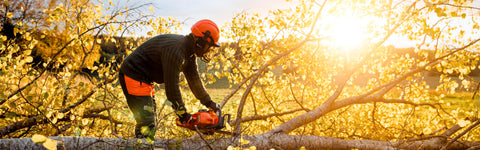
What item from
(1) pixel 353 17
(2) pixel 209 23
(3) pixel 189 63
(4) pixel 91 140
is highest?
(1) pixel 353 17

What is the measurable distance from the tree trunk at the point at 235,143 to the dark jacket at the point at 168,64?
14.4 inches

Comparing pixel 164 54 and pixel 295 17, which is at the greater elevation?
pixel 295 17

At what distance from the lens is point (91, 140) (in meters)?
2.19

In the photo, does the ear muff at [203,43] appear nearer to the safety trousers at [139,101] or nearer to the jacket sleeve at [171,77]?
the jacket sleeve at [171,77]

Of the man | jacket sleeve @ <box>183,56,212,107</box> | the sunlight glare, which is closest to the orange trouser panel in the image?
the man

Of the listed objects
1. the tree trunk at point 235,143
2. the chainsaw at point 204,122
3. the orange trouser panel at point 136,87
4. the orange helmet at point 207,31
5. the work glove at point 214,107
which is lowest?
the tree trunk at point 235,143

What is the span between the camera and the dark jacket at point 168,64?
8.05 ft

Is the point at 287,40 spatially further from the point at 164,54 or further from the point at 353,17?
the point at 164,54

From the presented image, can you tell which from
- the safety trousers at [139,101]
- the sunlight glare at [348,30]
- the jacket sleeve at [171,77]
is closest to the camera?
the jacket sleeve at [171,77]

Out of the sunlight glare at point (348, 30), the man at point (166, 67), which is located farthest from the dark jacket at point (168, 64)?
the sunlight glare at point (348, 30)

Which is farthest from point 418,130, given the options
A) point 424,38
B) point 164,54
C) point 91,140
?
point 91,140

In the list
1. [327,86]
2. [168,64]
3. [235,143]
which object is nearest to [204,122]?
[235,143]

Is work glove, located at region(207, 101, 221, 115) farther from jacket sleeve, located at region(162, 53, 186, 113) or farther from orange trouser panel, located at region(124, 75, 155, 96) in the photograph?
orange trouser panel, located at region(124, 75, 155, 96)

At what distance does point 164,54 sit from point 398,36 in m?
4.81
